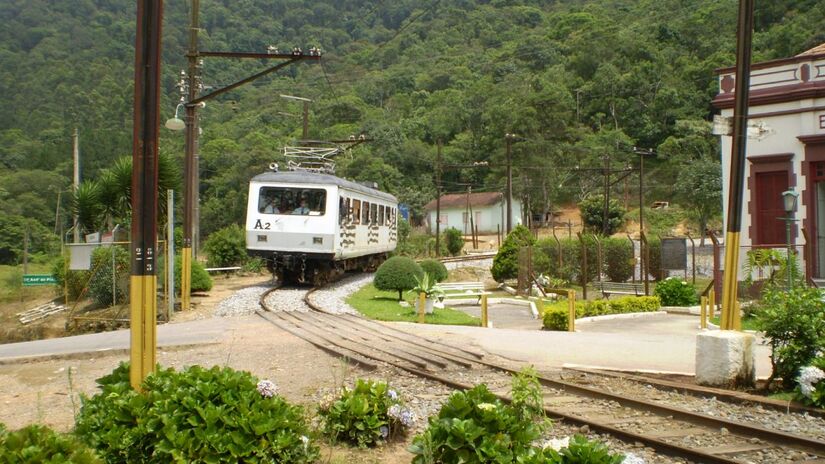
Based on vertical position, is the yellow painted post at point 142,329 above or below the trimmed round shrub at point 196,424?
above

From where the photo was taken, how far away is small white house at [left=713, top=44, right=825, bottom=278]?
19078mm

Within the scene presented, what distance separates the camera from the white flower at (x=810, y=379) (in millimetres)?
7816

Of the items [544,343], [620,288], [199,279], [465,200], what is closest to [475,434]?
[544,343]

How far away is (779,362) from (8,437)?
7.58 metres

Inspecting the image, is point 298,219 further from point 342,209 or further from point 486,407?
point 486,407

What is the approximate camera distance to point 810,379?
7.84m

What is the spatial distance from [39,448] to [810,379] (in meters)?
6.91

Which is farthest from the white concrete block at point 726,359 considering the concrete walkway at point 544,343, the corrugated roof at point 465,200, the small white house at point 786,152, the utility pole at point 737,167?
the corrugated roof at point 465,200

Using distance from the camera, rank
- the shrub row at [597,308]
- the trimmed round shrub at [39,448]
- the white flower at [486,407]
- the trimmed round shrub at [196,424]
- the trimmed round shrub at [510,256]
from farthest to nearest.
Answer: the trimmed round shrub at [510,256]
the shrub row at [597,308]
the white flower at [486,407]
the trimmed round shrub at [196,424]
the trimmed round shrub at [39,448]

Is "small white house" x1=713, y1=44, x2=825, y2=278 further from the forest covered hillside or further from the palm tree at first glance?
the forest covered hillside

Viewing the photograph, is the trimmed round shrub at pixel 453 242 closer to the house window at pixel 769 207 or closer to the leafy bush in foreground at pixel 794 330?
the house window at pixel 769 207

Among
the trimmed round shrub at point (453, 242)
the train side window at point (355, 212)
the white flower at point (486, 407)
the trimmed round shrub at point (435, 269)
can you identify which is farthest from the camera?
the trimmed round shrub at point (453, 242)

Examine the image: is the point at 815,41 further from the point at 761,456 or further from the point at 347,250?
the point at 761,456

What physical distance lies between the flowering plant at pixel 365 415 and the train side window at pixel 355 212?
1670 cm
